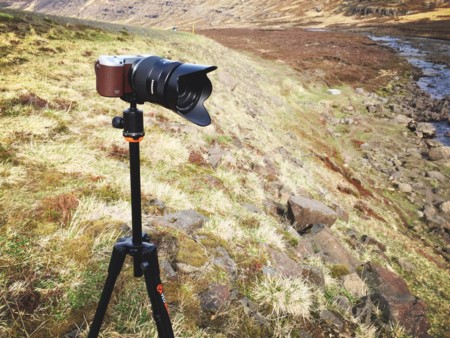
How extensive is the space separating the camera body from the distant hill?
102364mm

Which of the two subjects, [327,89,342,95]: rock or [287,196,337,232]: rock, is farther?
[327,89,342,95]: rock

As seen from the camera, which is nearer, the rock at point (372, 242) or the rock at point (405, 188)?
the rock at point (372, 242)

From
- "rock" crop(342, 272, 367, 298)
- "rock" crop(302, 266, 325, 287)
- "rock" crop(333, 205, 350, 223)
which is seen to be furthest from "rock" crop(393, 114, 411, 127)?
"rock" crop(302, 266, 325, 287)

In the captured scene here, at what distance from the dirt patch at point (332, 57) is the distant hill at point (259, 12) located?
51.7 metres

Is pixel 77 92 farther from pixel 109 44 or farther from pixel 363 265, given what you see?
pixel 363 265

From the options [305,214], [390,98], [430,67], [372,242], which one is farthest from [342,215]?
[430,67]

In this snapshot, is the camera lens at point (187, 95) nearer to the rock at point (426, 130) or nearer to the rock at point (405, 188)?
the rock at point (405, 188)

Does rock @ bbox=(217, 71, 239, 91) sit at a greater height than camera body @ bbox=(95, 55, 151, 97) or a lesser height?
lesser

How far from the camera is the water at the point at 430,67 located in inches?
994

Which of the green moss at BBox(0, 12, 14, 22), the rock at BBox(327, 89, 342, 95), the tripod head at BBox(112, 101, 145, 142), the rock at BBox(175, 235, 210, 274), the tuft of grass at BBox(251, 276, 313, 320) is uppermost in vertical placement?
the green moss at BBox(0, 12, 14, 22)

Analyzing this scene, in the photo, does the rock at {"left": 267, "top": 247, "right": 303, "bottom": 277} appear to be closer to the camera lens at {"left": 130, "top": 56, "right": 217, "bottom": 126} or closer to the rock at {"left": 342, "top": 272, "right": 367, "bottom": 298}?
the rock at {"left": 342, "top": 272, "right": 367, "bottom": 298}

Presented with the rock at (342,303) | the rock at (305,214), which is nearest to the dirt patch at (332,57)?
the rock at (305,214)

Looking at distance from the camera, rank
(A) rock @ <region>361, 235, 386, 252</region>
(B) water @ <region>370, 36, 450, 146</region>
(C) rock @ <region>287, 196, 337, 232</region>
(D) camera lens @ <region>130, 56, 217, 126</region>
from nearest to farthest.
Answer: (D) camera lens @ <region>130, 56, 217, 126</region>
(C) rock @ <region>287, 196, 337, 232</region>
(A) rock @ <region>361, 235, 386, 252</region>
(B) water @ <region>370, 36, 450, 146</region>

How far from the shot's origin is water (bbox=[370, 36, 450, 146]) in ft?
82.8
